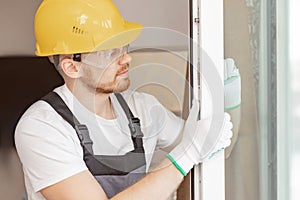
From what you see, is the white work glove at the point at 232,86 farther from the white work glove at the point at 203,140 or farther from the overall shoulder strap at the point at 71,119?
the overall shoulder strap at the point at 71,119

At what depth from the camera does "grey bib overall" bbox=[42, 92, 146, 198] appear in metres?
1.62

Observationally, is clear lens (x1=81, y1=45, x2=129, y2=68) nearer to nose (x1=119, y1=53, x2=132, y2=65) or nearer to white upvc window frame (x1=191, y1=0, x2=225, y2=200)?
nose (x1=119, y1=53, x2=132, y2=65)

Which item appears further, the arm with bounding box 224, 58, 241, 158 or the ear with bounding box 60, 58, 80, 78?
the ear with bounding box 60, 58, 80, 78

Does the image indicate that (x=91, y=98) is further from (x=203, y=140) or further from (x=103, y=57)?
(x=203, y=140)

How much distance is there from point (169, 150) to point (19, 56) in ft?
3.36

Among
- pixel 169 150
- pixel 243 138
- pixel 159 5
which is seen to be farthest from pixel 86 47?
pixel 159 5

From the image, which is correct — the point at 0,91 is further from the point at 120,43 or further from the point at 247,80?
the point at 247,80

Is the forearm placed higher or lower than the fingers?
lower

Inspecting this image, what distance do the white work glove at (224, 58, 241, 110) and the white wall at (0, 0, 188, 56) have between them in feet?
0.40

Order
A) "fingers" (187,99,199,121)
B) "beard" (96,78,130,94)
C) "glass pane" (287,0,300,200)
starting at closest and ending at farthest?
"glass pane" (287,0,300,200) → "fingers" (187,99,199,121) → "beard" (96,78,130,94)

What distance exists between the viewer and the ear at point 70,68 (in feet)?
5.32

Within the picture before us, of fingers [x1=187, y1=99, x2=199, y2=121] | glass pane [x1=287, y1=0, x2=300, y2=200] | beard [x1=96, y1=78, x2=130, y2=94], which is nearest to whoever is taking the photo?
glass pane [x1=287, y1=0, x2=300, y2=200]

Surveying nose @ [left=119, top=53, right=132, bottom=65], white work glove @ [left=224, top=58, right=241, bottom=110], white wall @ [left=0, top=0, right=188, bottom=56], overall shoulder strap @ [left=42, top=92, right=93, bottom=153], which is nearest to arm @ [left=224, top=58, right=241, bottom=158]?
Result: white work glove @ [left=224, top=58, right=241, bottom=110]

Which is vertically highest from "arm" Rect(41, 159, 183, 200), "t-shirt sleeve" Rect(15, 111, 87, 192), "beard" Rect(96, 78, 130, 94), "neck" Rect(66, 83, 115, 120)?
"beard" Rect(96, 78, 130, 94)
